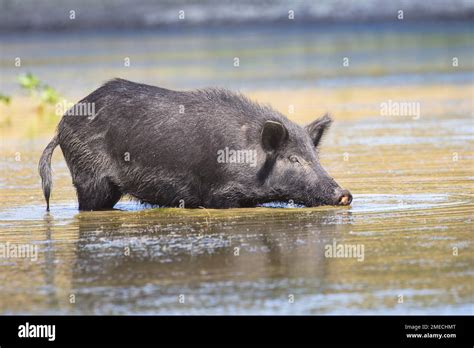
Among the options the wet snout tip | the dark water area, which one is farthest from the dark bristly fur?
the dark water area

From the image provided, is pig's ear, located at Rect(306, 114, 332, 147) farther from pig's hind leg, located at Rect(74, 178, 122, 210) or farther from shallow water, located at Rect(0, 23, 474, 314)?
pig's hind leg, located at Rect(74, 178, 122, 210)

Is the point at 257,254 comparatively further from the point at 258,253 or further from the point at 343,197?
the point at 343,197

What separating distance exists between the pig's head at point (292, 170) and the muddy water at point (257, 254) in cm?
23

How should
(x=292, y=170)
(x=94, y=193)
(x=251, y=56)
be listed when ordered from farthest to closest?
(x=251, y=56), (x=94, y=193), (x=292, y=170)

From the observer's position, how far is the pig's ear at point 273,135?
430 inches

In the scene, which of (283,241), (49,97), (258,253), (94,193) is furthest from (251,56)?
(258,253)

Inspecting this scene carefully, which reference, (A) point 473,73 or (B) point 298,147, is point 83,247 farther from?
(A) point 473,73

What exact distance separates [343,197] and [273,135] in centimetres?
89

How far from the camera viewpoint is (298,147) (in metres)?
11.2

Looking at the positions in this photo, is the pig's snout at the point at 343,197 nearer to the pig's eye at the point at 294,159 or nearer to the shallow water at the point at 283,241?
the shallow water at the point at 283,241

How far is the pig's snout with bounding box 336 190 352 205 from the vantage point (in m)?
10.8

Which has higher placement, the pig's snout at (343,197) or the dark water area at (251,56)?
the dark water area at (251,56)

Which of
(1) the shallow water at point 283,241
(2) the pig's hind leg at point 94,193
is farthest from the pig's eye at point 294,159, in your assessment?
(2) the pig's hind leg at point 94,193

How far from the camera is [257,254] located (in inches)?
356
